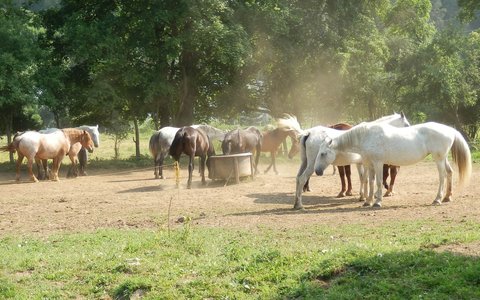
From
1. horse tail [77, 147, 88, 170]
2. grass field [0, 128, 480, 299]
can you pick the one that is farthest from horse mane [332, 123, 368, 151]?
horse tail [77, 147, 88, 170]

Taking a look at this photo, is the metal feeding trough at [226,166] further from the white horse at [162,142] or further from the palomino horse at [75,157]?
the palomino horse at [75,157]

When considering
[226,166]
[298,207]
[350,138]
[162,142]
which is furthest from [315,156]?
[162,142]

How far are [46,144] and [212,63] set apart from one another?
10.2 metres

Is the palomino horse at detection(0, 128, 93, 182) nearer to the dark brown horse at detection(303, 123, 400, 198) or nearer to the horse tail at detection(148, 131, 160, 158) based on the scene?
the horse tail at detection(148, 131, 160, 158)

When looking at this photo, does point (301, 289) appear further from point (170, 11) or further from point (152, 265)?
point (170, 11)

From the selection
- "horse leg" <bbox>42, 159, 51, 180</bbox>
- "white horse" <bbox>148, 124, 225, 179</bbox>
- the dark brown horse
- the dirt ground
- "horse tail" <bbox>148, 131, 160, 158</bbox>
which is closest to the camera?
the dirt ground

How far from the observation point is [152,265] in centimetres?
830

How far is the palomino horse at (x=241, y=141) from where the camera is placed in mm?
18748

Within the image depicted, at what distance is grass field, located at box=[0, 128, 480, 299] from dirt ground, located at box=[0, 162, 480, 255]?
2.94 feet

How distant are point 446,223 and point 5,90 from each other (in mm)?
18338

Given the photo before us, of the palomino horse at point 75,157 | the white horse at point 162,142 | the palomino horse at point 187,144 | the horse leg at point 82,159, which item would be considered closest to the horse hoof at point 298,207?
the palomino horse at point 187,144

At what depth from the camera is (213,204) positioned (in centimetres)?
1382

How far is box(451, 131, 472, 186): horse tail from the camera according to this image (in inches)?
514

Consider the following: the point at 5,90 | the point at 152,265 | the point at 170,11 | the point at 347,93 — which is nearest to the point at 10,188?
the point at 5,90
